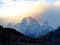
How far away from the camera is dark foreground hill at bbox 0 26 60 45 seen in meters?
9.33

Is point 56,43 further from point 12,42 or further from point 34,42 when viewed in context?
point 12,42

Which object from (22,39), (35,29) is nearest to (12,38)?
(22,39)

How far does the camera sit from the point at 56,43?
9.23 metres

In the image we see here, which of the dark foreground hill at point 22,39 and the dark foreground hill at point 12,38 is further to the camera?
the dark foreground hill at point 12,38

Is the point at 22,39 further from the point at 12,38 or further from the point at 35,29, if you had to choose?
the point at 35,29

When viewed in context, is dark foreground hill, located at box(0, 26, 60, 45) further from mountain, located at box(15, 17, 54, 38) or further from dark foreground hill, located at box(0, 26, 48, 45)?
mountain, located at box(15, 17, 54, 38)

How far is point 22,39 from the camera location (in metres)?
9.73

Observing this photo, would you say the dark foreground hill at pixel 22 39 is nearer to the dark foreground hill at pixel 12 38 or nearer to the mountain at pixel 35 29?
the dark foreground hill at pixel 12 38

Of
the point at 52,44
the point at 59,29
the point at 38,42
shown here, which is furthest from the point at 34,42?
the point at 59,29

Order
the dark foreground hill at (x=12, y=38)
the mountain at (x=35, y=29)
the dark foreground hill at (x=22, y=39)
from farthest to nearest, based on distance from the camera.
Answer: the mountain at (x=35, y=29) → the dark foreground hill at (x=12, y=38) → the dark foreground hill at (x=22, y=39)

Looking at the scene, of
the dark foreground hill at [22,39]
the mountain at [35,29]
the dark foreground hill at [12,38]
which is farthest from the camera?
the mountain at [35,29]

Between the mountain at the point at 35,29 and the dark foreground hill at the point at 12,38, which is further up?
the mountain at the point at 35,29

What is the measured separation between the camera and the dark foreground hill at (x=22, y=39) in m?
9.33

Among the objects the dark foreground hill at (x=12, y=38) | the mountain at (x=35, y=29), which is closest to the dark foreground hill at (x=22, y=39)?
the dark foreground hill at (x=12, y=38)
